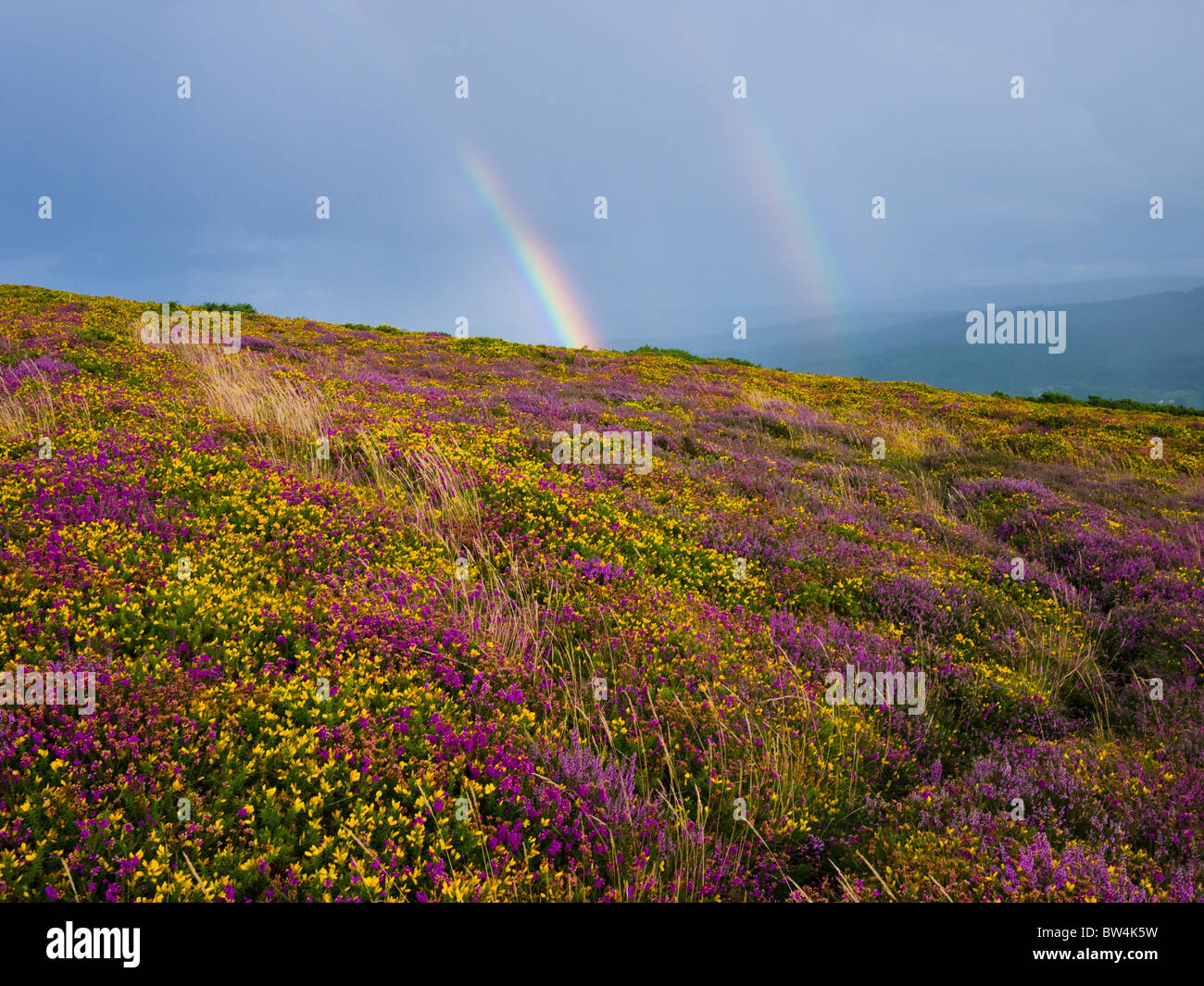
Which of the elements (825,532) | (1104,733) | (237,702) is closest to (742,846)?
(237,702)

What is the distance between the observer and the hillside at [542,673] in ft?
10.1

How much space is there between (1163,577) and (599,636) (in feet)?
25.1

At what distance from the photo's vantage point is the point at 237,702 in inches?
141

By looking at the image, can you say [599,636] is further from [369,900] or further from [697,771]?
[369,900]
